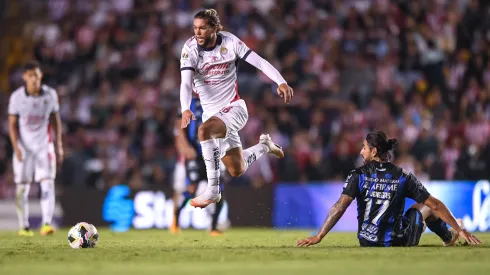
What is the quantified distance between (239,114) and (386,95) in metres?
8.90

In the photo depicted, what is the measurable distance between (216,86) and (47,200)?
178 inches

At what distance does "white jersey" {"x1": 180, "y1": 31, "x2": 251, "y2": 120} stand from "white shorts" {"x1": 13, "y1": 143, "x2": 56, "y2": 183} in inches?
161

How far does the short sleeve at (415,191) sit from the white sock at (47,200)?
659 centimetres

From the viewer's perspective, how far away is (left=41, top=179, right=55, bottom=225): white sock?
14000mm

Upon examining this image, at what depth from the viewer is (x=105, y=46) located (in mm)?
21609

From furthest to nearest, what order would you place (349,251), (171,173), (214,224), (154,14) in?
1. (154,14)
2. (171,173)
3. (214,224)
4. (349,251)

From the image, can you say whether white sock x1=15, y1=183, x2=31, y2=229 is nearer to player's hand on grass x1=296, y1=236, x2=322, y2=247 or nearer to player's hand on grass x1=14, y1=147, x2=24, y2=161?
player's hand on grass x1=14, y1=147, x2=24, y2=161

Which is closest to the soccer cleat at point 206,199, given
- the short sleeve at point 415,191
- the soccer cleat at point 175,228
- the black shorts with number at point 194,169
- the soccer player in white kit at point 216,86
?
the soccer player in white kit at point 216,86

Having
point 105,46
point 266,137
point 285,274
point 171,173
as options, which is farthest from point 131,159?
point 285,274

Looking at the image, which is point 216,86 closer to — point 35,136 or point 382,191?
point 382,191

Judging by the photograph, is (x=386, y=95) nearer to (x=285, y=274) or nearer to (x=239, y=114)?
(x=239, y=114)

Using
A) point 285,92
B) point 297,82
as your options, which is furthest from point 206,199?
point 297,82

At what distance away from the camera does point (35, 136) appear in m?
14.3

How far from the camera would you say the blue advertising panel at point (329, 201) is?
15.4 metres
